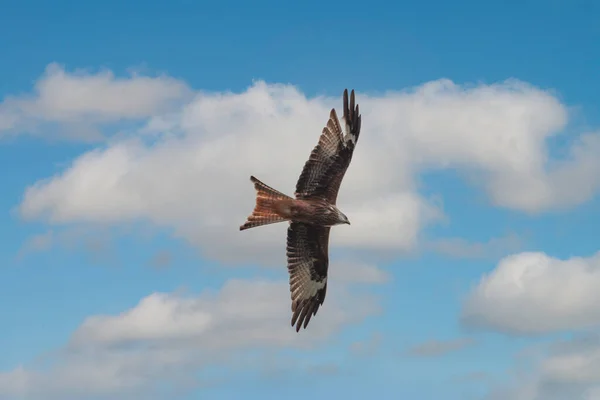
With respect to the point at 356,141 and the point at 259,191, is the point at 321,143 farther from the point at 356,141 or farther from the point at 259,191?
the point at 259,191

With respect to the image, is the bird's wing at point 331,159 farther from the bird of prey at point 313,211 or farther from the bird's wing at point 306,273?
the bird's wing at point 306,273

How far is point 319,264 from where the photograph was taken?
21719mm

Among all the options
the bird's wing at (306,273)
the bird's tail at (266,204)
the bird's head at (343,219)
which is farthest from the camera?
the bird's wing at (306,273)

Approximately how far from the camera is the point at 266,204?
19.3 meters

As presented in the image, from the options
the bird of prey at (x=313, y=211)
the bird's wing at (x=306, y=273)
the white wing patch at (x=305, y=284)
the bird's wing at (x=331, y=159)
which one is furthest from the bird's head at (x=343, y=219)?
the white wing patch at (x=305, y=284)

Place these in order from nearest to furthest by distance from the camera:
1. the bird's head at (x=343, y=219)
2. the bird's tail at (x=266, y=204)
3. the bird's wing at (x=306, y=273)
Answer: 1. the bird's tail at (x=266, y=204)
2. the bird's head at (x=343, y=219)
3. the bird's wing at (x=306, y=273)

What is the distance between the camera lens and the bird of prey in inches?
765

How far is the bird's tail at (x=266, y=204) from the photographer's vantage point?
19.2 meters

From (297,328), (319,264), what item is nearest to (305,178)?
(319,264)

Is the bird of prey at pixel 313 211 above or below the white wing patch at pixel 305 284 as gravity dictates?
above

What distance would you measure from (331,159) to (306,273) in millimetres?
3388

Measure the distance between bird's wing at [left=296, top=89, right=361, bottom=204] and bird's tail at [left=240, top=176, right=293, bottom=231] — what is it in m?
0.85

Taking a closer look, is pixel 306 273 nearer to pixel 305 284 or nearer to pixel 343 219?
pixel 305 284

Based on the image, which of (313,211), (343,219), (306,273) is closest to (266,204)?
(313,211)
